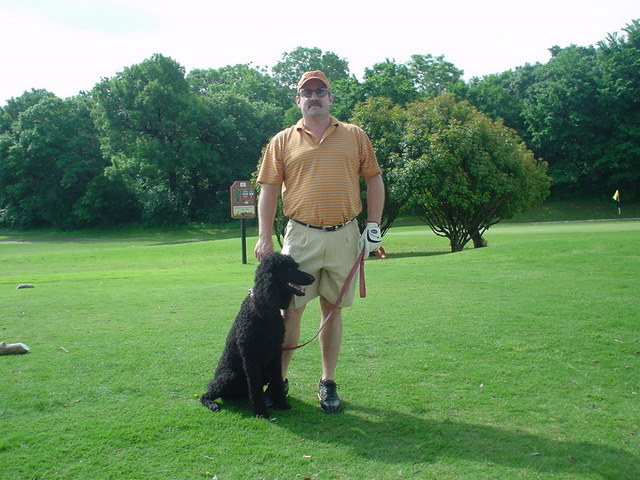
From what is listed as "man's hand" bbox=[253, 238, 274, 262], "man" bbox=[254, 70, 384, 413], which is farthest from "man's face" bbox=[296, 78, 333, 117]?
"man's hand" bbox=[253, 238, 274, 262]

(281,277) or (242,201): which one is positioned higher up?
(242,201)

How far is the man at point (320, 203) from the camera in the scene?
4.27 m

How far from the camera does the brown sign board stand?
1975 centimetres

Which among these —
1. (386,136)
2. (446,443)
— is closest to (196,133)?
(386,136)

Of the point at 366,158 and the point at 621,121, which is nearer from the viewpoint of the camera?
the point at 366,158

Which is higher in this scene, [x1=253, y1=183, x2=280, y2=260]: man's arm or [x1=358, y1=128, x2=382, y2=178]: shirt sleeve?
[x1=358, y1=128, x2=382, y2=178]: shirt sleeve

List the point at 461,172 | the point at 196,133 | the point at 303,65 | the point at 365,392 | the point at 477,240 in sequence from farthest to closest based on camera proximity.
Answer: the point at 303,65 < the point at 196,133 < the point at 477,240 < the point at 461,172 < the point at 365,392

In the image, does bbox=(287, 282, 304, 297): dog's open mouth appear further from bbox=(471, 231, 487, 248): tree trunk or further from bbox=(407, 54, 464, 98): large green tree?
bbox=(407, 54, 464, 98): large green tree

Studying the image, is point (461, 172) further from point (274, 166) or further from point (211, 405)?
point (211, 405)

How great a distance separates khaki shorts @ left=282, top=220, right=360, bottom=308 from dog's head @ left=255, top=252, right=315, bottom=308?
20cm

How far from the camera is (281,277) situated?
3994 millimetres

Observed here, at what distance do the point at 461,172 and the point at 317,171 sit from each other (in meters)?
17.1

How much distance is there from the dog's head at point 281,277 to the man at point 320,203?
0.71 ft

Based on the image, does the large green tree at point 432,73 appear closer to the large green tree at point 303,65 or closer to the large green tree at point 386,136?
the large green tree at point 303,65
